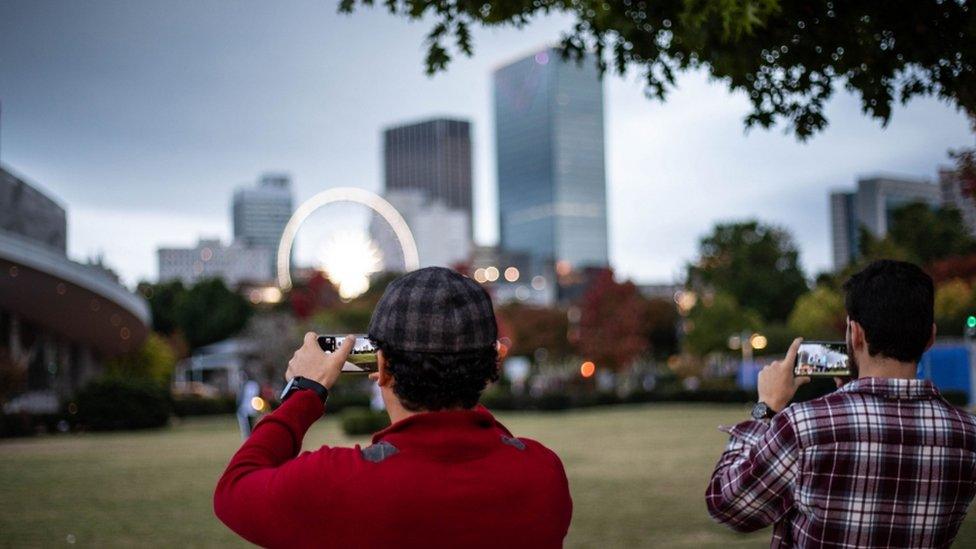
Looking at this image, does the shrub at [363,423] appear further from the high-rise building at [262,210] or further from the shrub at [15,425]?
the high-rise building at [262,210]

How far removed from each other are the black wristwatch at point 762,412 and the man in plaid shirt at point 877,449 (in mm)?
96

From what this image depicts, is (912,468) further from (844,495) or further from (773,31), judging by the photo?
(773,31)

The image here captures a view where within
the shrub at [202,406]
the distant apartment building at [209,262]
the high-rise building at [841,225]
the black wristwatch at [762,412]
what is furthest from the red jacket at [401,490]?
the high-rise building at [841,225]

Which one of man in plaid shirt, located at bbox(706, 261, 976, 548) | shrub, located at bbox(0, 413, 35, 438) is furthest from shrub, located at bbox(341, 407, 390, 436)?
man in plaid shirt, located at bbox(706, 261, 976, 548)

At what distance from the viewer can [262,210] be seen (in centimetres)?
14150

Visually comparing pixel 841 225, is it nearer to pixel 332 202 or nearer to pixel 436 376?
pixel 332 202

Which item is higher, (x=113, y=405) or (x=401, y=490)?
(x=401, y=490)

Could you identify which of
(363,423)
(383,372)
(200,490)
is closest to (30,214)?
(363,423)

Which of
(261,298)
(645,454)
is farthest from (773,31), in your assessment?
(261,298)

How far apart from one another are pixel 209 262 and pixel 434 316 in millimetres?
90770

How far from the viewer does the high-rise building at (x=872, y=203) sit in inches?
941

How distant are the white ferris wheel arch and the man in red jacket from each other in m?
52.8

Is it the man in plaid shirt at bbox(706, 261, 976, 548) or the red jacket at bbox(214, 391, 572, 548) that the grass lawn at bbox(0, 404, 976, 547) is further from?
the red jacket at bbox(214, 391, 572, 548)

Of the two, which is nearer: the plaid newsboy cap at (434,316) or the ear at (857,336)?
the plaid newsboy cap at (434,316)
